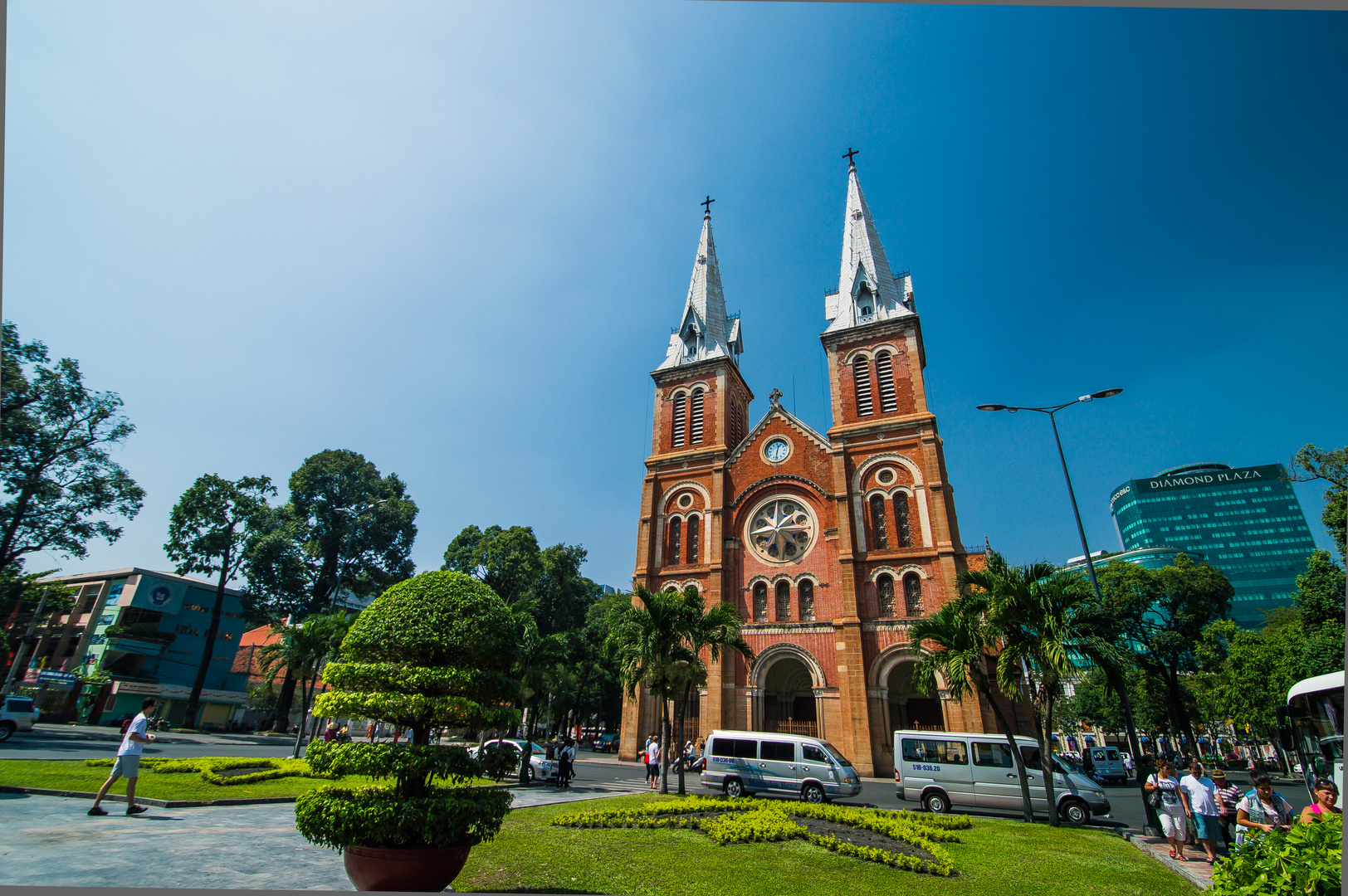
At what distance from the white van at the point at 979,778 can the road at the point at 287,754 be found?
0.82 metres

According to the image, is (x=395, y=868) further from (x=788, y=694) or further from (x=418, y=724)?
(x=788, y=694)

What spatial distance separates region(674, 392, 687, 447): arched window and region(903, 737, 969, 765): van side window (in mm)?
22756

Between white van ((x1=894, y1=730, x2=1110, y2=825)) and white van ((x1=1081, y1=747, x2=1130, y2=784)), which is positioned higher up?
white van ((x1=894, y1=730, x2=1110, y2=825))

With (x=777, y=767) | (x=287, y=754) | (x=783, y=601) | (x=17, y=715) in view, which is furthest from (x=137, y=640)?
(x=777, y=767)

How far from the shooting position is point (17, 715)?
79.0 feet

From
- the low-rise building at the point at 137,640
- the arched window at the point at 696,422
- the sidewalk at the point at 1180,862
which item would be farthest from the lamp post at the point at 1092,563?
the low-rise building at the point at 137,640

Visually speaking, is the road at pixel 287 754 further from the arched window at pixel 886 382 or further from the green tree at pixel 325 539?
the arched window at pixel 886 382

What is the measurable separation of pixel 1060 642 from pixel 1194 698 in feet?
166

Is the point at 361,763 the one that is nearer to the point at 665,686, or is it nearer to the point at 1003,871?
the point at 1003,871

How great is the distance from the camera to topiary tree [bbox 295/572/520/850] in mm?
6293

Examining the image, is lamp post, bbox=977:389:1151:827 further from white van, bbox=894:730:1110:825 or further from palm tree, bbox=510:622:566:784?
palm tree, bbox=510:622:566:784

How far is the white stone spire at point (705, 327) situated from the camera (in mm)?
40938

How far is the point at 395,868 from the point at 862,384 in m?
32.4

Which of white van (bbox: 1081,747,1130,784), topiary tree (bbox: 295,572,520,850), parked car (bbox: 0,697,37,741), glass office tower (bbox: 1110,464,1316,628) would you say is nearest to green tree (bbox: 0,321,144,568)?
A: parked car (bbox: 0,697,37,741)
